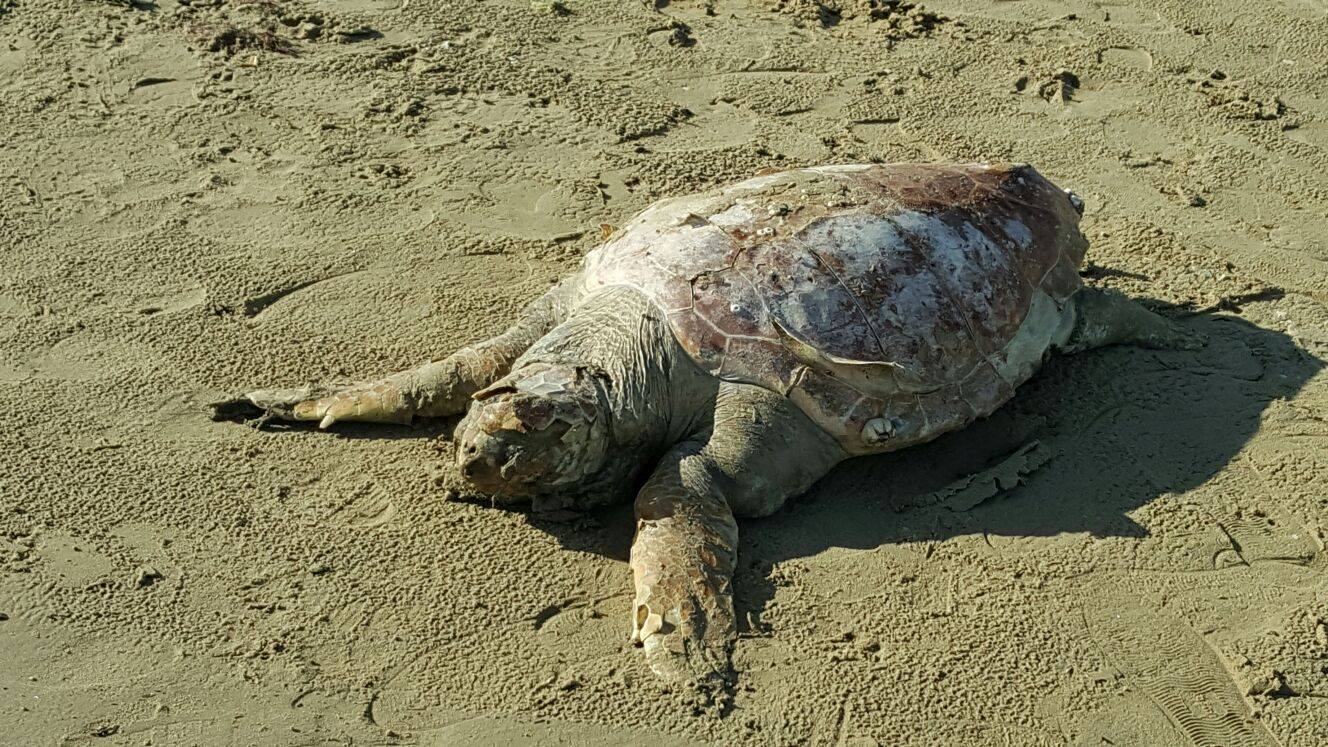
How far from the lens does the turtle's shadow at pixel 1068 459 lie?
520 cm

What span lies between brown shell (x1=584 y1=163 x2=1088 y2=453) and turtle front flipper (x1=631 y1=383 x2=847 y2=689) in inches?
5.4

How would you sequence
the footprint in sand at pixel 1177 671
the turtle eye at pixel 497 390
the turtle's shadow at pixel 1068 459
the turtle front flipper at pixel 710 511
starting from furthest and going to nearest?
the turtle's shadow at pixel 1068 459 → the turtle eye at pixel 497 390 → the turtle front flipper at pixel 710 511 → the footprint in sand at pixel 1177 671

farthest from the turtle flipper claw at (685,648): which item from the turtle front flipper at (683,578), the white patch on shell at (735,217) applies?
the white patch on shell at (735,217)

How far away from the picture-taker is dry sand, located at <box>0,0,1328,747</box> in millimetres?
4496

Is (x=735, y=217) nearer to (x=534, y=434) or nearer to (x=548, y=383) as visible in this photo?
(x=548, y=383)

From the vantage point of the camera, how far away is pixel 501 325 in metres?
6.34

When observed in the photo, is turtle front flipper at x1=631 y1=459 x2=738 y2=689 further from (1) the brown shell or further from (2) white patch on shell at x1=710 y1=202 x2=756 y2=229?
(2) white patch on shell at x1=710 y1=202 x2=756 y2=229

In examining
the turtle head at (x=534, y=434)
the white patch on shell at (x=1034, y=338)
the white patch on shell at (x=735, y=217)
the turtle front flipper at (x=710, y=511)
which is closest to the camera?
the turtle front flipper at (x=710, y=511)

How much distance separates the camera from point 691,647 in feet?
14.9

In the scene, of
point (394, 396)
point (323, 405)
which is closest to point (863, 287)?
point (394, 396)

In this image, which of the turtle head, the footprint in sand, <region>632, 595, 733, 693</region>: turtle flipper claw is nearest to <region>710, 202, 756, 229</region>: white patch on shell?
the turtle head

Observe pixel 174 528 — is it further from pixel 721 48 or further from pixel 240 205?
pixel 721 48

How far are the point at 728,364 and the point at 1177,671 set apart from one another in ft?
6.86

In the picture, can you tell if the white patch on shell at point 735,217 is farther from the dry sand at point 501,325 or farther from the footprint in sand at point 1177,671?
the footprint in sand at point 1177,671
